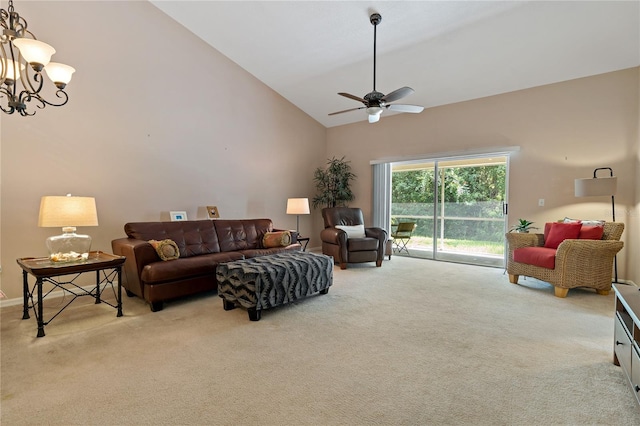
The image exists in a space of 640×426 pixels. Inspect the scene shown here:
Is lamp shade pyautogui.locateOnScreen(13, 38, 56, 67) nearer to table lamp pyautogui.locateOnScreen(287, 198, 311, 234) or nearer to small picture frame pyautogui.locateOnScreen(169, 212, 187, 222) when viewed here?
small picture frame pyautogui.locateOnScreen(169, 212, 187, 222)

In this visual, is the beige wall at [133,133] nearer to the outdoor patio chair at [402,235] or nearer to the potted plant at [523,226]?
the outdoor patio chair at [402,235]

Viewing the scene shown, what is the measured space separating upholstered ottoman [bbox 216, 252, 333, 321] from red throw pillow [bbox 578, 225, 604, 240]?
10.9 ft

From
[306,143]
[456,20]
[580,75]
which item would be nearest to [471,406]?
[456,20]

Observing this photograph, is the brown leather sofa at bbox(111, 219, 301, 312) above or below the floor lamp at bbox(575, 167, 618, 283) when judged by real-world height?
below

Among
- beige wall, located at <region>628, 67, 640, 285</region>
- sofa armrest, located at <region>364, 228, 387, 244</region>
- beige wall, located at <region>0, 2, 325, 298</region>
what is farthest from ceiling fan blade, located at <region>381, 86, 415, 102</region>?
beige wall, located at <region>628, 67, 640, 285</region>

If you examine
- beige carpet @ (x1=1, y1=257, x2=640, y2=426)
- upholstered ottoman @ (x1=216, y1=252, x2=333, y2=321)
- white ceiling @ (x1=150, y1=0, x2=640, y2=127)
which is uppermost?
white ceiling @ (x1=150, y1=0, x2=640, y2=127)

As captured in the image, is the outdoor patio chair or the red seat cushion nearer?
the red seat cushion

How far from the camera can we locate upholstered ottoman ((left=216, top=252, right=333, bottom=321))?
284 centimetres

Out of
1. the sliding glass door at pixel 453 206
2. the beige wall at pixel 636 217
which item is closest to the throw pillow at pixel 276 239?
the sliding glass door at pixel 453 206

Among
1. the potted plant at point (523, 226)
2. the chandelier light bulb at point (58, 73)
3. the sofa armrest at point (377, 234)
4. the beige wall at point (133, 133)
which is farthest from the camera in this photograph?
the sofa armrest at point (377, 234)

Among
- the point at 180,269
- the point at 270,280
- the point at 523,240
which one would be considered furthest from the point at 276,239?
the point at 523,240

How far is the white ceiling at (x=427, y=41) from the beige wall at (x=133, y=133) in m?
0.55

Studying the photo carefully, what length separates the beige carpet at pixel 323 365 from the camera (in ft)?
5.20

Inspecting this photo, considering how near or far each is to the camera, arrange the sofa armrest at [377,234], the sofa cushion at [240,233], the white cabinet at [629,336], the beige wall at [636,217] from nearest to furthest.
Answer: the white cabinet at [629,336] < the beige wall at [636,217] < the sofa cushion at [240,233] < the sofa armrest at [377,234]
